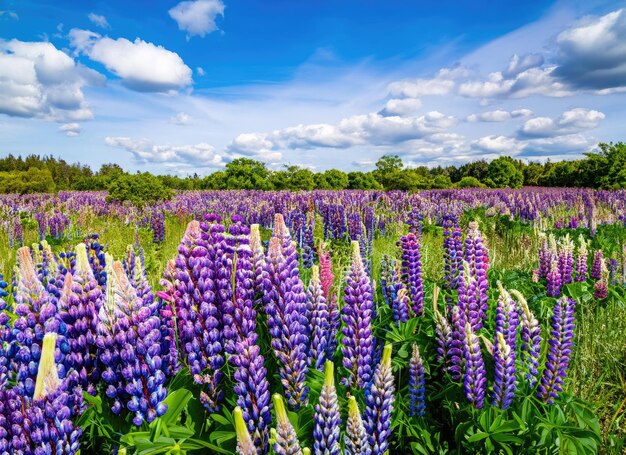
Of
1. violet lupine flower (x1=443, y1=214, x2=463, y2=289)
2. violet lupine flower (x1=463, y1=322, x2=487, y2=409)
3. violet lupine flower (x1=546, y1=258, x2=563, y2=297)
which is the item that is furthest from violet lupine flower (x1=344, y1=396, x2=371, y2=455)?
violet lupine flower (x1=546, y1=258, x2=563, y2=297)

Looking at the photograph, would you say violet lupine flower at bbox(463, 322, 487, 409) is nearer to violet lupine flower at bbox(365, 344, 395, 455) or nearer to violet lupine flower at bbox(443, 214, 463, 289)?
violet lupine flower at bbox(365, 344, 395, 455)

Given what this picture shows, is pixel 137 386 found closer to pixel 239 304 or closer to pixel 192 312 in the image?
pixel 192 312

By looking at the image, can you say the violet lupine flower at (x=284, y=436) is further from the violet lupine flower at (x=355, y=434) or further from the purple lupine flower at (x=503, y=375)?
the purple lupine flower at (x=503, y=375)

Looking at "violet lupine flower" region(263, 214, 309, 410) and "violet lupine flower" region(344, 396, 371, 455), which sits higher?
"violet lupine flower" region(263, 214, 309, 410)

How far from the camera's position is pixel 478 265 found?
2.54 meters

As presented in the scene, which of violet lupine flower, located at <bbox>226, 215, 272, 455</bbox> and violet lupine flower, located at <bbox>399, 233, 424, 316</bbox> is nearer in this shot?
violet lupine flower, located at <bbox>226, 215, 272, 455</bbox>

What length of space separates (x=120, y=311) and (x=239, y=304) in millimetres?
426

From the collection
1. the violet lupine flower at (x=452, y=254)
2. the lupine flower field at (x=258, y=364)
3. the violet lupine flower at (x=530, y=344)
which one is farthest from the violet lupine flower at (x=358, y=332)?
the violet lupine flower at (x=452, y=254)

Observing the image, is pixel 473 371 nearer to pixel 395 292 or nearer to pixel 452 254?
pixel 395 292

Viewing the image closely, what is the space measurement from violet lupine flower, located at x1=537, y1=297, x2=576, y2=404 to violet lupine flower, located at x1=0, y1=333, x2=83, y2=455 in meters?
2.12

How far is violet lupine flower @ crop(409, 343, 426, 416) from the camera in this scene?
6.44ft

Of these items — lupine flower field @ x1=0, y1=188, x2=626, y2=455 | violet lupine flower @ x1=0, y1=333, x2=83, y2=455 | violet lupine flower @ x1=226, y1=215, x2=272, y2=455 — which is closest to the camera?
violet lupine flower @ x1=0, y1=333, x2=83, y2=455

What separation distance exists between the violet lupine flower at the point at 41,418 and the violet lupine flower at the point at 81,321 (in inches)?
5.5

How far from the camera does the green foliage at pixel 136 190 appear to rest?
1436 cm
